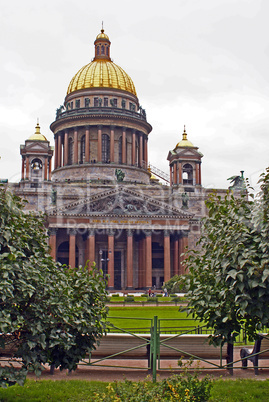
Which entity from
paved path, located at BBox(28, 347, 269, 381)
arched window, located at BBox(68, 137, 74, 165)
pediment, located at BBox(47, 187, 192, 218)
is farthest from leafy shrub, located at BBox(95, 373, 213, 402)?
arched window, located at BBox(68, 137, 74, 165)

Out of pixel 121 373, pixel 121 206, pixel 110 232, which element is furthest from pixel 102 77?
pixel 121 373

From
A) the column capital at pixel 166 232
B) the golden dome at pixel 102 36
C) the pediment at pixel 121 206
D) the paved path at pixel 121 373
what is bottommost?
the paved path at pixel 121 373

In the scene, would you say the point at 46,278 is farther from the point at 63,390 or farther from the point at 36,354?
the point at 63,390

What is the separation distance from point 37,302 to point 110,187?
58.0m

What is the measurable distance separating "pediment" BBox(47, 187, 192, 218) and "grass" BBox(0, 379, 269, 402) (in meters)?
48.1

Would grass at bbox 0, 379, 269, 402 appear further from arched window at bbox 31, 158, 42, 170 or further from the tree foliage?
arched window at bbox 31, 158, 42, 170

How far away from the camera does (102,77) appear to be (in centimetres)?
7988

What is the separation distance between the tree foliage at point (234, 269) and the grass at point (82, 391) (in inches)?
50.6

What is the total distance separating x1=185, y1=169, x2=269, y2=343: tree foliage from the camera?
11.1 meters

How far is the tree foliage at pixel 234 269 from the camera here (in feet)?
36.3

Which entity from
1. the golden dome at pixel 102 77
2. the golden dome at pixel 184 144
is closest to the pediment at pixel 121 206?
the golden dome at pixel 184 144

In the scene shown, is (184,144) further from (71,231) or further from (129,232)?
(71,231)

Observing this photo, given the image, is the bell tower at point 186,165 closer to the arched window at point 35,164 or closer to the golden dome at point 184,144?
the golden dome at point 184,144

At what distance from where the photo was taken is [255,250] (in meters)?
11.2
